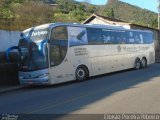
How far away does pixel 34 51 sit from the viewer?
790 inches

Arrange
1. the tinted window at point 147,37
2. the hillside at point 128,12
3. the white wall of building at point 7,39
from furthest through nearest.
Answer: the hillside at point 128,12 < the tinted window at point 147,37 < the white wall of building at point 7,39

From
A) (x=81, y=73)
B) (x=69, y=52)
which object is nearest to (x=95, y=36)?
(x=81, y=73)

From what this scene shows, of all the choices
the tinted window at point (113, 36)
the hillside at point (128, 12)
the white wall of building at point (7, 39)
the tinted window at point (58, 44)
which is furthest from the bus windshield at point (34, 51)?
the hillside at point (128, 12)

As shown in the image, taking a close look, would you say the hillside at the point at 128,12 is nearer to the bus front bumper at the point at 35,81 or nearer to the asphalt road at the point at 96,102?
the bus front bumper at the point at 35,81

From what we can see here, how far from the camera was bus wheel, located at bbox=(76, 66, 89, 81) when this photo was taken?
2181 cm

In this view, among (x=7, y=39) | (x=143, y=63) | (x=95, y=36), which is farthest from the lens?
(x=143, y=63)

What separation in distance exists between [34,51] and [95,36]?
505 centimetres

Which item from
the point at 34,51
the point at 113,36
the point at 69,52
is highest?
the point at 113,36

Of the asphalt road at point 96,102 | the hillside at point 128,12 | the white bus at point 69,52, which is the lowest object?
the asphalt road at point 96,102

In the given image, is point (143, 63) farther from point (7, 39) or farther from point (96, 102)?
point (96, 102)

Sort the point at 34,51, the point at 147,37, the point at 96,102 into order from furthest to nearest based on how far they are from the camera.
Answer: the point at 147,37, the point at 34,51, the point at 96,102

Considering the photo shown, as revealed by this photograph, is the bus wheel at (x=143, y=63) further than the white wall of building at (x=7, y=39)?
Yes

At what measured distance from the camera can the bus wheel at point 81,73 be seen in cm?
2181

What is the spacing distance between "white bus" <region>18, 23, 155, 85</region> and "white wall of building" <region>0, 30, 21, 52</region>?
3.77 meters
